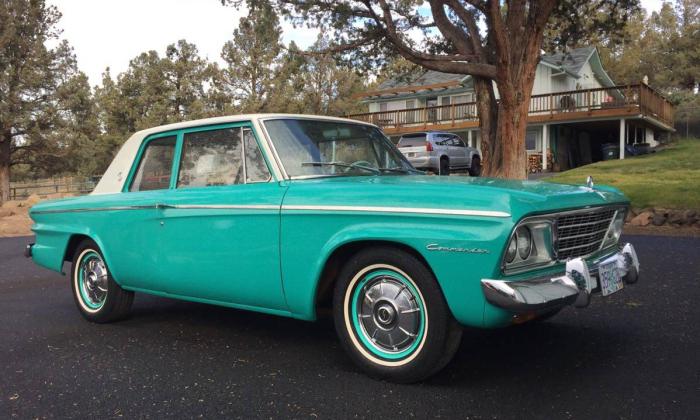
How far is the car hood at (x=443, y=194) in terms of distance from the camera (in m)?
3.12

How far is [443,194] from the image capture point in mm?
3256

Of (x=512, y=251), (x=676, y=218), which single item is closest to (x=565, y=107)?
(x=676, y=218)

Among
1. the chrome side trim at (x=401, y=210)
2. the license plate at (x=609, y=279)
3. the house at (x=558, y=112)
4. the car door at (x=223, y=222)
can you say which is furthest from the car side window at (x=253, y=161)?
the house at (x=558, y=112)

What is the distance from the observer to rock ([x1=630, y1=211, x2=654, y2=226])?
11023mm

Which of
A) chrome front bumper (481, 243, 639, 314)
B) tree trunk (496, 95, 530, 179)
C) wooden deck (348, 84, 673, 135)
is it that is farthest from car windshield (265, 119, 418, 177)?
wooden deck (348, 84, 673, 135)

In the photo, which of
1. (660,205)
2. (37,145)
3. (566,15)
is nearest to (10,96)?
(37,145)

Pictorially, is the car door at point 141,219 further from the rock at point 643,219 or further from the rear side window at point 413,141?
the rear side window at point 413,141

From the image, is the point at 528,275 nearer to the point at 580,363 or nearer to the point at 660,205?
the point at 580,363

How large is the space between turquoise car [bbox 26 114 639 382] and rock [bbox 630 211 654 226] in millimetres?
7712

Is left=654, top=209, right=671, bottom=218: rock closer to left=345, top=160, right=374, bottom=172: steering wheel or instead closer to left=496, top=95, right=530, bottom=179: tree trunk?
left=496, top=95, right=530, bottom=179: tree trunk

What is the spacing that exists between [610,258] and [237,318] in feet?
10.2

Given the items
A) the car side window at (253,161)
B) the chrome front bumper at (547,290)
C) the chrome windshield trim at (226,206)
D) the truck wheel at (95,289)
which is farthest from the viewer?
the truck wheel at (95,289)

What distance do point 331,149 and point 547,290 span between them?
74.9 inches

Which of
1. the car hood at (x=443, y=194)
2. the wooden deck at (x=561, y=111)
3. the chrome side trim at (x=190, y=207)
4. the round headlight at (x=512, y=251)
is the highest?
the wooden deck at (x=561, y=111)
